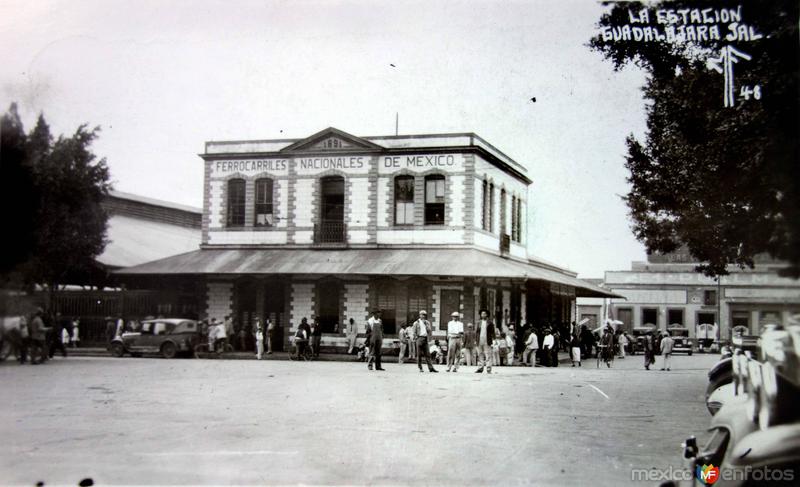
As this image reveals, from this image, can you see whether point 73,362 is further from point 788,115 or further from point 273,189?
point 788,115

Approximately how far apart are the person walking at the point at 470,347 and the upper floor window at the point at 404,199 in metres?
5.41

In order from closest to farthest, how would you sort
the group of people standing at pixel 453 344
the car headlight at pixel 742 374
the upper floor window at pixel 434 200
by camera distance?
the car headlight at pixel 742 374
the group of people standing at pixel 453 344
the upper floor window at pixel 434 200

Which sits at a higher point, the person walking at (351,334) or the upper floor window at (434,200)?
the upper floor window at (434,200)

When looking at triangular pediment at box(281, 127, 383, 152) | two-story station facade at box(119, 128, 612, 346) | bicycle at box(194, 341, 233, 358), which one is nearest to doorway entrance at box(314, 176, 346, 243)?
two-story station facade at box(119, 128, 612, 346)

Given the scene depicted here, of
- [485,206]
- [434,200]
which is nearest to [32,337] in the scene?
[434,200]

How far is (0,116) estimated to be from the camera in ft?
30.7

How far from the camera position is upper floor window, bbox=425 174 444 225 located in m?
27.1

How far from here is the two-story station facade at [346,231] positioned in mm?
26328

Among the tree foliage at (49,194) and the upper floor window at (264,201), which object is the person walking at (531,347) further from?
the tree foliage at (49,194)

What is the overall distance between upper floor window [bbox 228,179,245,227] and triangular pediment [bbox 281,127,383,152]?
2578 mm

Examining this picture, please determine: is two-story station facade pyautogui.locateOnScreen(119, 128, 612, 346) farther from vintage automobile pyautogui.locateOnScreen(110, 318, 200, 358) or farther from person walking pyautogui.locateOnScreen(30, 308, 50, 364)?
person walking pyautogui.locateOnScreen(30, 308, 50, 364)

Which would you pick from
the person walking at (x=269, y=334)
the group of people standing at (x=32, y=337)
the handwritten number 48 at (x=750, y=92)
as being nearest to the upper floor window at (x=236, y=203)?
the person walking at (x=269, y=334)

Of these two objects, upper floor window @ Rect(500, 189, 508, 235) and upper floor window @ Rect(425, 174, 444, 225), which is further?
upper floor window @ Rect(500, 189, 508, 235)

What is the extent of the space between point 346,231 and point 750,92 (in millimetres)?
21301
